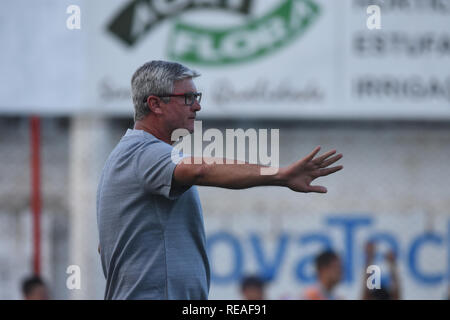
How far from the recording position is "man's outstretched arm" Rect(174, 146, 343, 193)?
9.86 ft

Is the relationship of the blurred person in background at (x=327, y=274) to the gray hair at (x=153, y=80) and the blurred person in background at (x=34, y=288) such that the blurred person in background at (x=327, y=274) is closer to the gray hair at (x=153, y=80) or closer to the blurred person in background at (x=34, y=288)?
the blurred person in background at (x=34, y=288)

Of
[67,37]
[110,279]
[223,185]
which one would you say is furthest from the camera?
[67,37]

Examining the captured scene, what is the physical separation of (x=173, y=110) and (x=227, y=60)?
4.93m

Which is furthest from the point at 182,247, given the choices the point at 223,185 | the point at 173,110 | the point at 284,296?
the point at 284,296

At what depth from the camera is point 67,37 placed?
8.16 m

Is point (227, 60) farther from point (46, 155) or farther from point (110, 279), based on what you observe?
point (110, 279)

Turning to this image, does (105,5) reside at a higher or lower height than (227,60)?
higher

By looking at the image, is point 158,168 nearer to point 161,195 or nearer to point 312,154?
point 161,195

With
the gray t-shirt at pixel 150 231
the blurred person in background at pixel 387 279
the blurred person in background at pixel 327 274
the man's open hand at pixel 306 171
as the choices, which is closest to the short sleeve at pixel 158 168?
the gray t-shirt at pixel 150 231

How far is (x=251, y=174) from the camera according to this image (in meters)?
3.02

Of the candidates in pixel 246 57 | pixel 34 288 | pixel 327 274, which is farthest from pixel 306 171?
pixel 246 57

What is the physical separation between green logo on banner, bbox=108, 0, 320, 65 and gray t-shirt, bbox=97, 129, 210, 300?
16.6ft

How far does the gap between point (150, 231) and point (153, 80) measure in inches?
23.4

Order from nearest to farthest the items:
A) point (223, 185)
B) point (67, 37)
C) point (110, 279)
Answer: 1. point (223, 185)
2. point (110, 279)
3. point (67, 37)
